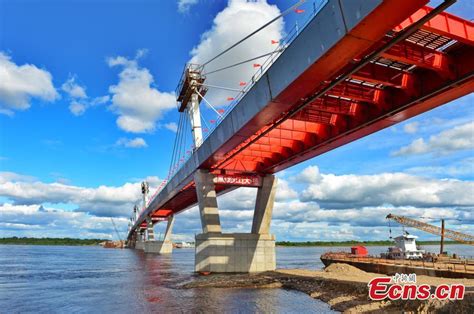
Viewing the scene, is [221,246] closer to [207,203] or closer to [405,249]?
[207,203]

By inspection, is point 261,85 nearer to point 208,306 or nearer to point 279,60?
point 279,60

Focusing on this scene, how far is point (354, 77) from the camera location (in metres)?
19.0

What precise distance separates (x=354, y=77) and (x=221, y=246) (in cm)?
2553

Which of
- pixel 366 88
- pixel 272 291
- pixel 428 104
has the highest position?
pixel 366 88

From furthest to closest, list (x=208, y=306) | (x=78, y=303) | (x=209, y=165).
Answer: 1. (x=209, y=165)
2. (x=78, y=303)
3. (x=208, y=306)

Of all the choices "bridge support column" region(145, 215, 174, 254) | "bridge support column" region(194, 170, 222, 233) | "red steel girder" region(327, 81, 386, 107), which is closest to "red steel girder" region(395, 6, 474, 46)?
"red steel girder" region(327, 81, 386, 107)

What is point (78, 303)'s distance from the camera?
25.8 meters

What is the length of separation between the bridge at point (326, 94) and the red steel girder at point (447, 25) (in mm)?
39

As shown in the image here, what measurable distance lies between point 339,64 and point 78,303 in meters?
21.9

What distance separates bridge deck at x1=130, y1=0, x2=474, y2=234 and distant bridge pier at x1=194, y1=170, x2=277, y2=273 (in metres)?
8.98

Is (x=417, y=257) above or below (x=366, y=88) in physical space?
below

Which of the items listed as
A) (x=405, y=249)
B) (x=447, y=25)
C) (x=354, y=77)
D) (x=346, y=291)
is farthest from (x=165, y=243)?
(x=447, y=25)

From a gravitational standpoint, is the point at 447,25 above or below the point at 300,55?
below

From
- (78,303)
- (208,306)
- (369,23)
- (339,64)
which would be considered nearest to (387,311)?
(208,306)
